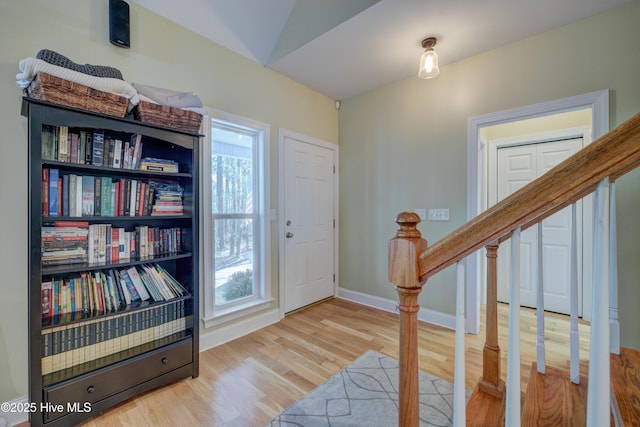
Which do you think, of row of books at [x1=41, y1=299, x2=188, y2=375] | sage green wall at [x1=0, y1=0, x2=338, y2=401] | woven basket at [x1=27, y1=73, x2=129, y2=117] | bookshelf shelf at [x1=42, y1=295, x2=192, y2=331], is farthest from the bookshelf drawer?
woven basket at [x1=27, y1=73, x2=129, y2=117]

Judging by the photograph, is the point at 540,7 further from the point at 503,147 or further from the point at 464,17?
the point at 503,147

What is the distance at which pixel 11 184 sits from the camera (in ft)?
4.94

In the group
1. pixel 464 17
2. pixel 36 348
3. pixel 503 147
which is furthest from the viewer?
pixel 503 147

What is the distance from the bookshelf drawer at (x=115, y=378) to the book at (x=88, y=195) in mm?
901

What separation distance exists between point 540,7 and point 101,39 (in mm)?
3005

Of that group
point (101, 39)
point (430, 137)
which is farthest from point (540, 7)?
point (101, 39)

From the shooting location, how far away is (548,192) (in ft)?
1.84

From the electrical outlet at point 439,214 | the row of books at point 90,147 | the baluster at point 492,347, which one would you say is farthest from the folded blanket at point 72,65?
the electrical outlet at point 439,214

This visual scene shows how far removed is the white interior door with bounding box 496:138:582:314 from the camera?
2.99m

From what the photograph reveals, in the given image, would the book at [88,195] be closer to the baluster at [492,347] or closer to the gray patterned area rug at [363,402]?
the gray patterned area rug at [363,402]

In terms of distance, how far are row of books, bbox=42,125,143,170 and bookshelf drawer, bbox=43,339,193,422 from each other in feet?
3.82

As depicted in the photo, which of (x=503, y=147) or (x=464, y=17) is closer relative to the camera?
(x=464, y=17)

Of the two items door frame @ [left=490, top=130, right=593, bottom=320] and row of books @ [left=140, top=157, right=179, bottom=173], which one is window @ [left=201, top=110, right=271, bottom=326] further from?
door frame @ [left=490, top=130, right=593, bottom=320]

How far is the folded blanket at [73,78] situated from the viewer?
1.27 meters
